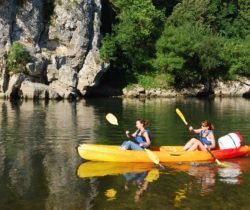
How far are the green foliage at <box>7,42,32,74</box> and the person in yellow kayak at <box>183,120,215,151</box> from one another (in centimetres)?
3098

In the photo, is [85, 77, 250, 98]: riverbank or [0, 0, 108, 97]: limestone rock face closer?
[0, 0, 108, 97]: limestone rock face

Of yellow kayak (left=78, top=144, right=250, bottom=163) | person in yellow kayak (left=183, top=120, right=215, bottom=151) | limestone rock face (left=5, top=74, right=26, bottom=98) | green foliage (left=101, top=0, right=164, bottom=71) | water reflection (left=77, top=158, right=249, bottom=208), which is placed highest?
green foliage (left=101, top=0, right=164, bottom=71)

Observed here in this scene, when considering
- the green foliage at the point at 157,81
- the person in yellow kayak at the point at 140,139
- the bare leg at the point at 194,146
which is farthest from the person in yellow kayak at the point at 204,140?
the green foliage at the point at 157,81

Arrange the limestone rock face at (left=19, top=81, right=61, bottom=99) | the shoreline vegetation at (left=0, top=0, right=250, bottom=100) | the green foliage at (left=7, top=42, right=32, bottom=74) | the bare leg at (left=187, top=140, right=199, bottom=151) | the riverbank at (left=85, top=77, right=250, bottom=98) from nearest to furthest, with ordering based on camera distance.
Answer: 1. the bare leg at (left=187, top=140, right=199, bottom=151)
2. the limestone rock face at (left=19, top=81, right=61, bottom=99)
3. the green foliage at (left=7, top=42, right=32, bottom=74)
4. the shoreline vegetation at (left=0, top=0, right=250, bottom=100)
5. the riverbank at (left=85, top=77, right=250, bottom=98)

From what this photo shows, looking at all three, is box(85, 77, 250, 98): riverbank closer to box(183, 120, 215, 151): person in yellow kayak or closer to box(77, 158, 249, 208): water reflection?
box(183, 120, 215, 151): person in yellow kayak

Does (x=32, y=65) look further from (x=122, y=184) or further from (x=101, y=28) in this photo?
(x=122, y=184)

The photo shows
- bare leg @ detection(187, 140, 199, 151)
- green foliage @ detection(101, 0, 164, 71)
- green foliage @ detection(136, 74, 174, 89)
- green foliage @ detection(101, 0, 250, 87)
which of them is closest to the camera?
bare leg @ detection(187, 140, 199, 151)

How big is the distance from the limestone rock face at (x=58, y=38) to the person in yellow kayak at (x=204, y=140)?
30872 mm

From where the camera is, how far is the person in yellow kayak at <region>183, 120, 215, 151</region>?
18.2 metres

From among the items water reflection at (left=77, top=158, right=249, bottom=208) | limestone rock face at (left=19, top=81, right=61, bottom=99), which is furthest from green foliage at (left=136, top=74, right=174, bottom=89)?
water reflection at (left=77, top=158, right=249, bottom=208)

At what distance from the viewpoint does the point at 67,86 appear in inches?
1924

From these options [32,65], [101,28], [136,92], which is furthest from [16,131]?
[101,28]

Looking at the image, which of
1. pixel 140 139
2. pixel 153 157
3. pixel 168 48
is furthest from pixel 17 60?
pixel 153 157

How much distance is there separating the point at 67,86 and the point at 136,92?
982 centimetres
